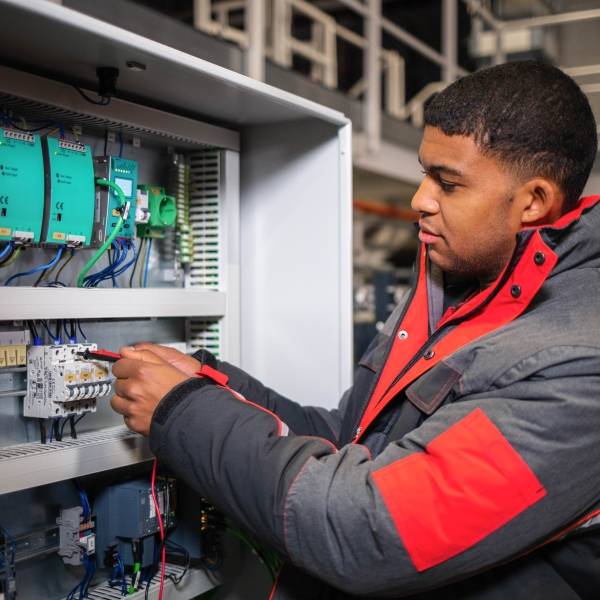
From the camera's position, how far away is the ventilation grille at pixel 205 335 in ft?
5.22

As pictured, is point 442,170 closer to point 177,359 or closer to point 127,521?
point 177,359

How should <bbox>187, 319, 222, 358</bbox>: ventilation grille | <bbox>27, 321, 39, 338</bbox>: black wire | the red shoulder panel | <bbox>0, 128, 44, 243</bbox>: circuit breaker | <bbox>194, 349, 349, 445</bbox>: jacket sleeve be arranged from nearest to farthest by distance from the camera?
the red shoulder panel
<bbox>0, 128, 44, 243</bbox>: circuit breaker
<bbox>27, 321, 39, 338</bbox>: black wire
<bbox>194, 349, 349, 445</bbox>: jacket sleeve
<bbox>187, 319, 222, 358</bbox>: ventilation grille

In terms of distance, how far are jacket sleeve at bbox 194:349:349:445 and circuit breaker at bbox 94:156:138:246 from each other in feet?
0.91

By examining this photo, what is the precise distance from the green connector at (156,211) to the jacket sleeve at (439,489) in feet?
2.07

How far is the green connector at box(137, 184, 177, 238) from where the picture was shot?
4.80 feet

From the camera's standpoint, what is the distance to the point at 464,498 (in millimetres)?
918

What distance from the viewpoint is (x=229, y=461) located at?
38.7 inches

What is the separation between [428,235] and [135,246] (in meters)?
0.62

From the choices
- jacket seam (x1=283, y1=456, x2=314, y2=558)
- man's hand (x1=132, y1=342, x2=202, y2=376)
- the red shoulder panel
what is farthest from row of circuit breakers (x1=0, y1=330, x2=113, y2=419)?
the red shoulder panel

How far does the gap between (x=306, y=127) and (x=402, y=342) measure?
0.58 m

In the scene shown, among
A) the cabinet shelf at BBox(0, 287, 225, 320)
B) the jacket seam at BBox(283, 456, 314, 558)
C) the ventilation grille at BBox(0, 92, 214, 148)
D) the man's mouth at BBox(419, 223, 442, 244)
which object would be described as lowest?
the jacket seam at BBox(283, 456, 314, 558)

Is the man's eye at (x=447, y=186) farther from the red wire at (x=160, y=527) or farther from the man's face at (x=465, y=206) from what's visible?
the red wire at (x=160, y=527)

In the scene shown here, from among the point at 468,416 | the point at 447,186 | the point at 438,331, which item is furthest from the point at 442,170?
the point at 468,416

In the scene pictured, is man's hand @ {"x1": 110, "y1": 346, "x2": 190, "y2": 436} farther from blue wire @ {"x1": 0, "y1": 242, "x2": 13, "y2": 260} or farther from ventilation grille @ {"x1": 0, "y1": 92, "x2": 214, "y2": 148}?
ventilation grille @ {"x1": 0, "y1": 92, "x2": 214, "y2": 148}
